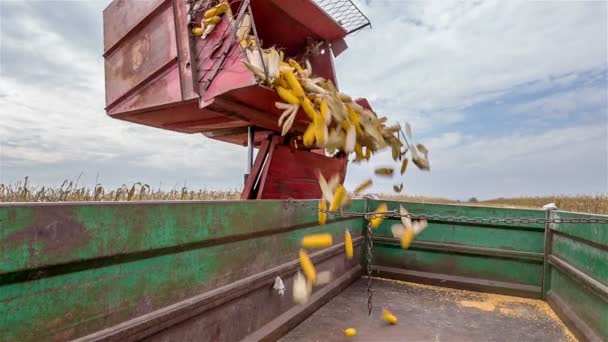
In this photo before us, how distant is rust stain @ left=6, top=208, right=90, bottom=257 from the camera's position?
1198 millimetres

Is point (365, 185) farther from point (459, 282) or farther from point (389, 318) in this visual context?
point (459, 282)

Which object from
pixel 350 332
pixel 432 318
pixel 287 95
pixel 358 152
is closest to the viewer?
pixel 287 95

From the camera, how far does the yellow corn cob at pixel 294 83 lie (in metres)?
2.57

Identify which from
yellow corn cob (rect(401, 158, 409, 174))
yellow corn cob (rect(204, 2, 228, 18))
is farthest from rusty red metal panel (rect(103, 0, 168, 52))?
yellow corn cob (rect(401, 158, 409, 174))

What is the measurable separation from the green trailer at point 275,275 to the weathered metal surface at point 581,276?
0.01 m

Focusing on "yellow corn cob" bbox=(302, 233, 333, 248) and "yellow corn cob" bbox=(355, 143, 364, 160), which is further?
"yellow corn cob" bbox=(302, 233, 333, 248)

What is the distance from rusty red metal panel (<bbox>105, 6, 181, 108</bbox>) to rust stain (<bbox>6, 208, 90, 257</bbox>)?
6.63 feet

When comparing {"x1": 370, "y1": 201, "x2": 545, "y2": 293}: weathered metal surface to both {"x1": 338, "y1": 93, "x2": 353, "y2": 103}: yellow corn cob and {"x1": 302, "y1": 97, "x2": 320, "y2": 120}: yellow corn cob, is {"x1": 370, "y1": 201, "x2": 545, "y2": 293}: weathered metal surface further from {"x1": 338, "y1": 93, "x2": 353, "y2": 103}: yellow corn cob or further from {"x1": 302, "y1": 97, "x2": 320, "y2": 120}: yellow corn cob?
{"x1": 302, "y1": 97, "x2": 320, "y2": 120}: yellow corn cob

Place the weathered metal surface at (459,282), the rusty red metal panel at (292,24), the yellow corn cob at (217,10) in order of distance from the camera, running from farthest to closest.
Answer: the weathered metal surface at (459,282)
the rusty red metal panel at (292,24)
the yellow corn cob at (217,10)

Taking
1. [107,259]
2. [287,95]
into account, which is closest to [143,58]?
[287,95]

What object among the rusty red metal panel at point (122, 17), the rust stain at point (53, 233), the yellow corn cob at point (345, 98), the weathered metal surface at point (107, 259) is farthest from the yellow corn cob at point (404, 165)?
the rusty red metal panel at point (122, 17)

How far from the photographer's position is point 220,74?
2.76 metres

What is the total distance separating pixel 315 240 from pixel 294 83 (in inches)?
47.0

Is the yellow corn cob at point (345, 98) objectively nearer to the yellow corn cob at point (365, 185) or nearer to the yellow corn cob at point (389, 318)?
the yellow corn cob at point (365, 185)
